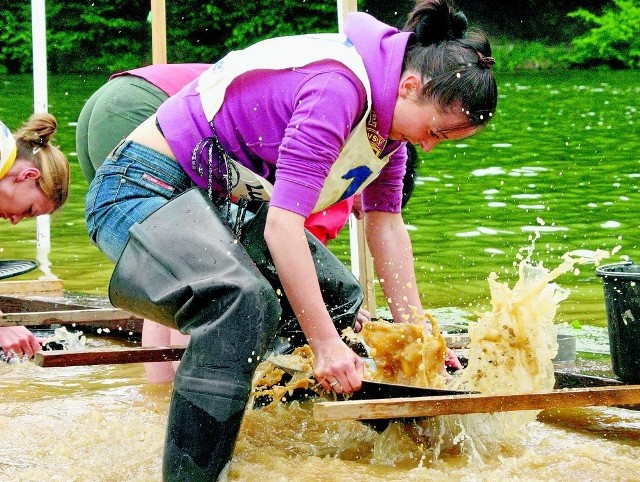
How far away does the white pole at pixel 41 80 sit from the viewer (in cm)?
775

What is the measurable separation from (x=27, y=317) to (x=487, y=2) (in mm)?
38246

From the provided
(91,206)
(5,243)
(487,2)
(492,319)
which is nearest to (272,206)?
(91,206)

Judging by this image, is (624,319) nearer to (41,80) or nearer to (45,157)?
(45,157)

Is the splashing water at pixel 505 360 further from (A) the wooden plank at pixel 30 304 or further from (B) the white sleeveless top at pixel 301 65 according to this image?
(A) the wooden plank at pixel 30 304

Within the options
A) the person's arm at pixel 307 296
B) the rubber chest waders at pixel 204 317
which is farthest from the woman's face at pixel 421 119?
the rubber chest waders at pixel 204 317

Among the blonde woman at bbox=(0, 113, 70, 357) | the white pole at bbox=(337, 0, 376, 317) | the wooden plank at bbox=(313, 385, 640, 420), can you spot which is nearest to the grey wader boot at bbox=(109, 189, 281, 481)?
the wooden plank at bbox=(313, 385, 640, 420)

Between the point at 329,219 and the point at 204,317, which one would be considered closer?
the point at 204,317

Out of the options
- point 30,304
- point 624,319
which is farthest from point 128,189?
point 30,304

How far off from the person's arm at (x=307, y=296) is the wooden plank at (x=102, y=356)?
0.85 meters

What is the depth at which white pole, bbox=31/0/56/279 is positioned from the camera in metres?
7.75

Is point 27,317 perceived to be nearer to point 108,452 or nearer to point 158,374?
point 158,374

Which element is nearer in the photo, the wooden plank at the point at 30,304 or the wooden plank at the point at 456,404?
the wooden plank at the point at 456,404

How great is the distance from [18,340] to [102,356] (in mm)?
1123

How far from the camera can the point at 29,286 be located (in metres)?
6.82
